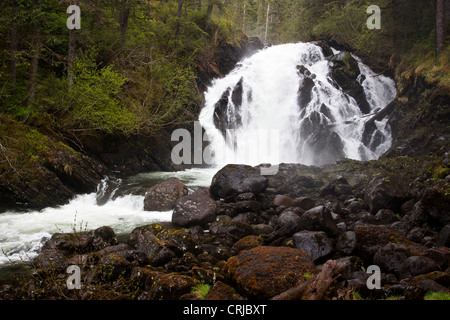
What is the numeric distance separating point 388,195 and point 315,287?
24.3 ft

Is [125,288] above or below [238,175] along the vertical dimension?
below

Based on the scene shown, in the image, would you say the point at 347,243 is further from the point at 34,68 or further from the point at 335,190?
the point at 34,68

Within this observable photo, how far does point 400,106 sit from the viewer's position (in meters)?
18.8

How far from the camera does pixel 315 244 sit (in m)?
7.11

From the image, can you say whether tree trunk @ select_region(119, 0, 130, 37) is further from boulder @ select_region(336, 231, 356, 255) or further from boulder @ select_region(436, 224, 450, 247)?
boulder @ select_region(436, 224, 450, 247)

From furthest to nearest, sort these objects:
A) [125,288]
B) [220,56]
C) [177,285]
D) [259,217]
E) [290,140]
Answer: [220,56], [290,140], [259,217], [125,288], [177,285]

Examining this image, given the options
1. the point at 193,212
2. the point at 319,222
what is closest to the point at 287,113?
the point at 193,212

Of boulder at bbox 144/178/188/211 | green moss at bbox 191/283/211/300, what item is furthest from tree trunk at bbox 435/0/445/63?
green moss at bbox 191/283/211/300

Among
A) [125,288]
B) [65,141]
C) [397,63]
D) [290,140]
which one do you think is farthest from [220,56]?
[125,288]

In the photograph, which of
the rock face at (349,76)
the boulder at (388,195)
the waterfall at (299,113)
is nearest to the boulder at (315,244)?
the boulder at (388,195)

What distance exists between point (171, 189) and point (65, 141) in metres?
5.28

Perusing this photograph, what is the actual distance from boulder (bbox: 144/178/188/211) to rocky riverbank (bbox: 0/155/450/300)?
0.04m

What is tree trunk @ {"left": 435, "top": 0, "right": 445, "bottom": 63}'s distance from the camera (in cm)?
1638
